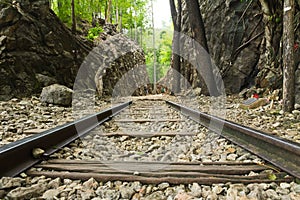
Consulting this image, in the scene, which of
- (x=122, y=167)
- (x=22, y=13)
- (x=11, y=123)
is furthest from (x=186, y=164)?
(x=22, y=13)

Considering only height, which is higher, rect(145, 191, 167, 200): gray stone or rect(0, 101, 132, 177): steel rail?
rect(0, 101, 132, 177): steel rail

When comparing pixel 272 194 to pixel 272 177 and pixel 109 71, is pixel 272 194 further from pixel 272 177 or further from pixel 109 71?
pixel 109 71

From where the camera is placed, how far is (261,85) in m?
5.49

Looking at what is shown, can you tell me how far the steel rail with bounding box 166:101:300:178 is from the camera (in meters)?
1.30

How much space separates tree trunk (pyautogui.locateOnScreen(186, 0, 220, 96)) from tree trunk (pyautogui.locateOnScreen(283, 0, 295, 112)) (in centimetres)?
399

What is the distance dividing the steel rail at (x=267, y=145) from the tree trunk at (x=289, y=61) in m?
1.38

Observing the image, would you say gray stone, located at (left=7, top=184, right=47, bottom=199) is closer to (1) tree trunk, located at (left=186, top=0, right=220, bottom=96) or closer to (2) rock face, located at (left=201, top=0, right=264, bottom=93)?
(2) rock face, located at (left=201, top=0, right=264, bottom=93)

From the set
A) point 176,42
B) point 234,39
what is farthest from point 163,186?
point 176,42

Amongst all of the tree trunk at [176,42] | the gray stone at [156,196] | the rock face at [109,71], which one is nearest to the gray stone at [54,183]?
the gray stone at [156,196]

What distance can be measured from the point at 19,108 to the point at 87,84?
146 inches

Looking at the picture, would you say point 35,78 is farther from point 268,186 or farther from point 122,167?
point 268,186

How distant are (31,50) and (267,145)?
5384mm

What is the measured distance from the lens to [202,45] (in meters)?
7.80

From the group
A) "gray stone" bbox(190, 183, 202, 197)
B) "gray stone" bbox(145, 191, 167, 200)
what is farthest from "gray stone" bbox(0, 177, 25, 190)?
"gray stone" bbox(190, 183, 202, 197)
